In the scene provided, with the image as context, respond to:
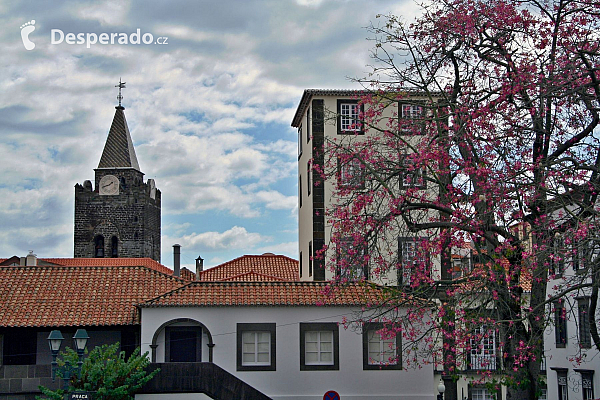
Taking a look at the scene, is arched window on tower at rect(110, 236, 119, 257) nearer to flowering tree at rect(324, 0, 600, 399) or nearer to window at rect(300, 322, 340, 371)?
window at rect(300, 322, 340, 371)

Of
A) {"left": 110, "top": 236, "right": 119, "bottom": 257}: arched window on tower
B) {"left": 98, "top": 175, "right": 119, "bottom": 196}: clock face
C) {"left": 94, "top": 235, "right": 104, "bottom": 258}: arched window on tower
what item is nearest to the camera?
{"left": 110, "top": 236, "right": 119, "bottom": 257}: arched window on tower

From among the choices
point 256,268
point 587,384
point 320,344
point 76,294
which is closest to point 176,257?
point 256,268

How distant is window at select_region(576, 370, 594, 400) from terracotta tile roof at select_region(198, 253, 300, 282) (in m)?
22.0

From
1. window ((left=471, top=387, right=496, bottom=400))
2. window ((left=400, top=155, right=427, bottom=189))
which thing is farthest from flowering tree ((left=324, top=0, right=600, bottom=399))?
window ((left=471, top=387, right=496, bottom=400))

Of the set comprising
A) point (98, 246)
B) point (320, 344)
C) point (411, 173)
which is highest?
point (98, 246)

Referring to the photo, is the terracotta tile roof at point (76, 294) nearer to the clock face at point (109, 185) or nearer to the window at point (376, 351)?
the window at point (376, 351)

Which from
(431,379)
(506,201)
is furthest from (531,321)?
(431,379)

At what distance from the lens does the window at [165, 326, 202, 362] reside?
27250 mm

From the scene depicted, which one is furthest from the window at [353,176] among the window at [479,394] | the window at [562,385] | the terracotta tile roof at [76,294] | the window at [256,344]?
the window at [479,394]

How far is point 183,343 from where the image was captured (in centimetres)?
2742

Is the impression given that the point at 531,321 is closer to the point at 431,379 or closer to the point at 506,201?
the point at 506,201

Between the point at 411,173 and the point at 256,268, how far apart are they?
112 ft

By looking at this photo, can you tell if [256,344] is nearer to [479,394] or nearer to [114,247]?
[479,394]

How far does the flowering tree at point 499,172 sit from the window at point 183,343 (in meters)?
10.3
